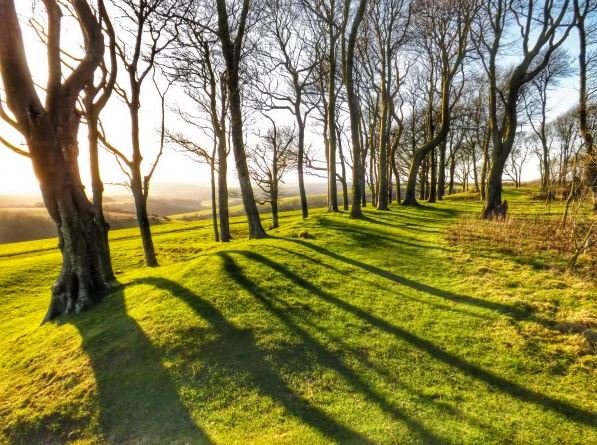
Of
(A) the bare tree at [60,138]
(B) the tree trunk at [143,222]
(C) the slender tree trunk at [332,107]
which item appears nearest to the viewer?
(A) the bare tree at [60,138]

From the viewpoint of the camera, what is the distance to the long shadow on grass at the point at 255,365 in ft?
13.7

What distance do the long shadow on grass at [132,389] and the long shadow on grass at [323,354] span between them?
2.11m

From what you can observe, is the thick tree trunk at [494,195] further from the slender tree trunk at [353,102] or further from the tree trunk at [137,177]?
the tree trunk at [137,177]

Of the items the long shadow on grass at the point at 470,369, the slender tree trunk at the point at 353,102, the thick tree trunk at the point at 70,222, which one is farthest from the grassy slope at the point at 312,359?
the slender tree trunk at the point at 353,102

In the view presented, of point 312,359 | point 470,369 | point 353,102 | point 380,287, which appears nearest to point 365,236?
point 380,287

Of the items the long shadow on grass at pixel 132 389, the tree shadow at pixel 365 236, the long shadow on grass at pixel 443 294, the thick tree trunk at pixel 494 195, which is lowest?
the long shadow on grass at pixel 132 389

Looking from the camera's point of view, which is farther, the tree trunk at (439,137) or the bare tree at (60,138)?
the tree trunk at (439,137)

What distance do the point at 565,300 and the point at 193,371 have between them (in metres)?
7.01

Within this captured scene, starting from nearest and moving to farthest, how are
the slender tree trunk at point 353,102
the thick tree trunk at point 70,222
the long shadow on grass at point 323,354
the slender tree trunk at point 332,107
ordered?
1. the long shadow on grass at point 323,354
2. the thick tree trunk at point 70,222
3. the slender tree trunk at point 353,102
4. the slender tree trunk at point 332,107

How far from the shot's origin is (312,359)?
218 inches

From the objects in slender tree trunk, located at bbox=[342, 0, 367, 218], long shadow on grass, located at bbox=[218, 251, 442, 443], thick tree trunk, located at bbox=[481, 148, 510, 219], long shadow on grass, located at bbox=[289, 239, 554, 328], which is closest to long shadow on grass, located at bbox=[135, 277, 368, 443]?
long shadow on grass, located at bbox=[218, 251, 442, 443]

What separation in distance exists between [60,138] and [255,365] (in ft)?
23.0

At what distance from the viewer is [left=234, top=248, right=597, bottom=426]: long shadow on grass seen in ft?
13.8

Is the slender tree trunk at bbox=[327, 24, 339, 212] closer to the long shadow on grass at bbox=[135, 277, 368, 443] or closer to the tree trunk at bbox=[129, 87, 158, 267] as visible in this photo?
the tree trunk at bbox=[129, 87, 158, 267]
